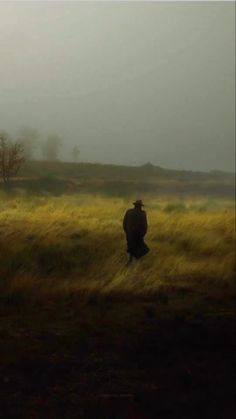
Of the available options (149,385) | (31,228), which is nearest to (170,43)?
(31,228)

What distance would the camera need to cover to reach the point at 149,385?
3756mm

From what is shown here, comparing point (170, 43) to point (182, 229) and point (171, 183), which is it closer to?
point (171, 183)

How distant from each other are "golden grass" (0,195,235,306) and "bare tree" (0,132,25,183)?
0.71 ft

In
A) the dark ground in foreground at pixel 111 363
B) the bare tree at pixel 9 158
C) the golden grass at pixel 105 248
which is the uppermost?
the bare tree at pixel 9 158

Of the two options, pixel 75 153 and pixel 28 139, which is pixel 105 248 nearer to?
pixel 75 153

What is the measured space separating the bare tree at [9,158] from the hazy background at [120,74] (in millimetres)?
121

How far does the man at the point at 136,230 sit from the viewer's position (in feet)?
15.4

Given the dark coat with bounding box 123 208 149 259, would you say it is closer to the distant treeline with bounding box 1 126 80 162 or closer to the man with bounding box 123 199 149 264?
the man with bounding box 123 199 149 264

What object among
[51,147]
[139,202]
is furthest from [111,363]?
[51,147]

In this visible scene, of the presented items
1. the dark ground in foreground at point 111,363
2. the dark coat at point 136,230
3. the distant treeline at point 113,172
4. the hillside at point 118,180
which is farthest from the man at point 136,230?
the dark ground in foreground at point 111,363

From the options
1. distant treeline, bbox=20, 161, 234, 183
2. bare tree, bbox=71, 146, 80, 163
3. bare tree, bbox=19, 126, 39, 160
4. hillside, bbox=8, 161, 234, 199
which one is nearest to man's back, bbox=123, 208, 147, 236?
hillside, bbox=8, 161, 234, 199

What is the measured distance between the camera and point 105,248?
4.61 metres

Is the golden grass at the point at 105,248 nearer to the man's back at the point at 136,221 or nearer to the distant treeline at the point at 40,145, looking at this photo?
the man's back at the point at 136,221

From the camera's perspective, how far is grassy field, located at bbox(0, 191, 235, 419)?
11.7ft
